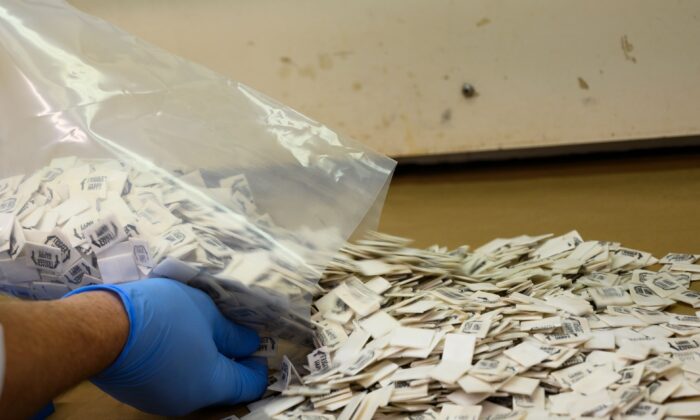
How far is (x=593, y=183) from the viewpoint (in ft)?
8.02

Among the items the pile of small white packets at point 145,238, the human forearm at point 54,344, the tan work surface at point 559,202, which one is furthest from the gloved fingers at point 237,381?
the tan work surface at point 559,202

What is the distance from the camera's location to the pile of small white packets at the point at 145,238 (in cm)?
131

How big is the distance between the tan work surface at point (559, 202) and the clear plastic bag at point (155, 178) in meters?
0.52

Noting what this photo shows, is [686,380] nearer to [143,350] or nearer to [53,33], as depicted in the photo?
[143,350]

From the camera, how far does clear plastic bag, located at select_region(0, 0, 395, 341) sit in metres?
1.32

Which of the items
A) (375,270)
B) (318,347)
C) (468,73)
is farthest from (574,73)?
(318,347)

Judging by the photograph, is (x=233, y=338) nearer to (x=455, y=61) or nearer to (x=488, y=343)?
(x=488, y=343)

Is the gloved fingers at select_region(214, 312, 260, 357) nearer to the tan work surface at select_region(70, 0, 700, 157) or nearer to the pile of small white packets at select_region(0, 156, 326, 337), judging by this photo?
the pile of small white packets at select_region(0, 156, 326, 337)

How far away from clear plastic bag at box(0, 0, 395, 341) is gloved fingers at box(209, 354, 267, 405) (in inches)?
3.9

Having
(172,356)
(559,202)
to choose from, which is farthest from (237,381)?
(559,202)

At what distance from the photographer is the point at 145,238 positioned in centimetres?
131

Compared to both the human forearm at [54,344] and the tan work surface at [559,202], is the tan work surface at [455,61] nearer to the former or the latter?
the tan work surface at [559,202]

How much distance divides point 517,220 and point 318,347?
43.7 inches

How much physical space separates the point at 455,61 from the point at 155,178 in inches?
64.2
